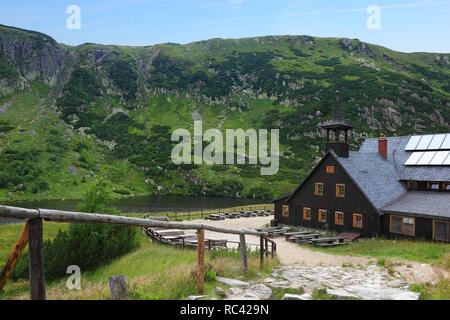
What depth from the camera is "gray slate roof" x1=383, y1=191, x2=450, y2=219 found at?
33.6m

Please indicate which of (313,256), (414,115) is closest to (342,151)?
(313,256)

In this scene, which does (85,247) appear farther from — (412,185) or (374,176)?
(412,185)

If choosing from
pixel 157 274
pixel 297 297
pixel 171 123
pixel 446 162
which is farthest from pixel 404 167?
pixel 171 123

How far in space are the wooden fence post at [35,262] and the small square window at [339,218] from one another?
120 ft

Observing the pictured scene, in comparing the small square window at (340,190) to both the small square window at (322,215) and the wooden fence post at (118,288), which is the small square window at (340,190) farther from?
the wooden fence post at (118,288)

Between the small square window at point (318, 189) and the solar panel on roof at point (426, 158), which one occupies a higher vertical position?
the solar panel on roof at point (426, 158)

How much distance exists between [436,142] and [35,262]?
43.1 meters

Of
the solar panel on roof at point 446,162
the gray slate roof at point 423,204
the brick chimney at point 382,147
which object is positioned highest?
the brick chimney at point 382,147

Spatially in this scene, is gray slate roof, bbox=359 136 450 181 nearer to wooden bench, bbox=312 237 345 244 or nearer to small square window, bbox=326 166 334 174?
small square window, bbox=326 166 334 174

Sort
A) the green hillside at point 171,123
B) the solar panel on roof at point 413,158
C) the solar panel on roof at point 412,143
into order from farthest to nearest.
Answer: the green hillside at point 171,123 → the solar panel on roof at point 412,143 → the solar panel on roof at point 413,158

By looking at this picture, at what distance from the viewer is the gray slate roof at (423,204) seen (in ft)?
110

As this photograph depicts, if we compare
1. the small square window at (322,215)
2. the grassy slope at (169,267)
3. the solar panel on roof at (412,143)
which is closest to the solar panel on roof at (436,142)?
the solar panel on roof at (412,143)

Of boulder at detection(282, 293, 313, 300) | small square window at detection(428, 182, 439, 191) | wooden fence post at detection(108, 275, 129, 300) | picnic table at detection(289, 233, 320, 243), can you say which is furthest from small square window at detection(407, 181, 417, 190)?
wooden fence post at detection(108, 275, 129, 300)
